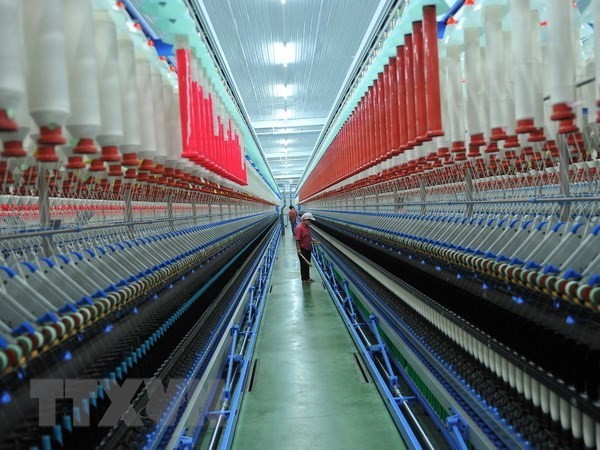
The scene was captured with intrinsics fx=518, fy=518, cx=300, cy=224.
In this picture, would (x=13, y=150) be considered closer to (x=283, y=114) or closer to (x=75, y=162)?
(x=75, y=162)

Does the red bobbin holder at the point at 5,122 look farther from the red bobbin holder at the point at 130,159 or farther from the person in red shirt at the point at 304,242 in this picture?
the person in red shirt at the point at 304,242

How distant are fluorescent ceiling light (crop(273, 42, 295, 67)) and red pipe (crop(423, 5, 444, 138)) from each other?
8.69m

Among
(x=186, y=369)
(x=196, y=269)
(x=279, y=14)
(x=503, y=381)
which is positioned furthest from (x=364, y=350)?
(x=279, y=14)

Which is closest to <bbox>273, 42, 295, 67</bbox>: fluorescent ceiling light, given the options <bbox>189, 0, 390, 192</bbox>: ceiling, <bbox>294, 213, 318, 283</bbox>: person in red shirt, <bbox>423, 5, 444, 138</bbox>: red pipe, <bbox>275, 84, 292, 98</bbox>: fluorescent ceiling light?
<bbox>189, 0, 390, 192</bbox>: ceiling

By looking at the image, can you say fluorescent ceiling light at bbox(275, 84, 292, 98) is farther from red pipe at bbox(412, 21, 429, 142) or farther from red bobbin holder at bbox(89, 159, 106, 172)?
red bobbin holder at bbox(89, 159, 106, 172)

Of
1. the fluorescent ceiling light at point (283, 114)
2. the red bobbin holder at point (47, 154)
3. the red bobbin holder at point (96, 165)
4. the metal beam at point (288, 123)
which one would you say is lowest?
the red bobbin holder at point (47, 154)

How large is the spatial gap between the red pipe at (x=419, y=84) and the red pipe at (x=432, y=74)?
124mm

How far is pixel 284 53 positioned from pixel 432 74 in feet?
30.5

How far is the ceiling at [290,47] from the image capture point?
348 inches

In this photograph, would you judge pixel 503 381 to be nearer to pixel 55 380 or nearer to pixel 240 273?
pixel 55 380

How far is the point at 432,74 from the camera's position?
2.77 metres

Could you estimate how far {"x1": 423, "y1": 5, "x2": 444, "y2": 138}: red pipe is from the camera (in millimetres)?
2770

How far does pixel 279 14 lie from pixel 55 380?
8789 mm

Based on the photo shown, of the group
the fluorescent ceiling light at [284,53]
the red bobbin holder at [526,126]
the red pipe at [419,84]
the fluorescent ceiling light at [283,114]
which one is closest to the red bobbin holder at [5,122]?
the red bobbin holder at [526,126]
